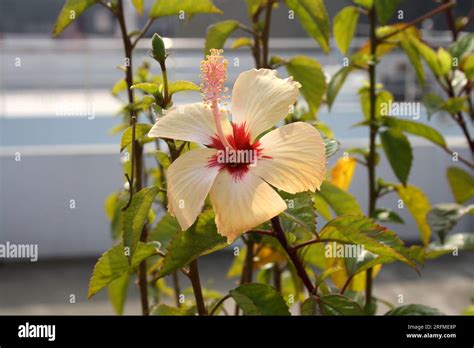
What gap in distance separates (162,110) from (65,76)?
3.68 metres

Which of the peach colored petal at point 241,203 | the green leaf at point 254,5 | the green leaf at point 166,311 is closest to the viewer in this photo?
the peach colored petal at point 241,203

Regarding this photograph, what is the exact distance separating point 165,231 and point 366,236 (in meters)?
0.14

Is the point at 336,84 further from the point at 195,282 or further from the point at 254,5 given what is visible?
the point at 195,282

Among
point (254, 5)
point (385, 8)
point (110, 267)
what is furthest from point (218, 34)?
point (110, 267)

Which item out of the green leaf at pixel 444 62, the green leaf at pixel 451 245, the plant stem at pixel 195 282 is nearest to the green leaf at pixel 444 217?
the green leaf at pixel 451 245

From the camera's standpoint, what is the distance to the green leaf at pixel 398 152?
62 cm

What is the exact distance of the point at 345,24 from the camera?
66 cm

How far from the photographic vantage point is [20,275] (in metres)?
2.91

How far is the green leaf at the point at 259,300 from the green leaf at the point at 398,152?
22 cm

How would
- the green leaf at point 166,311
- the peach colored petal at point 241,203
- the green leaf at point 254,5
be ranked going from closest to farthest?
the peach colored petal at point 241,203 < the green leaf at point 166,311 < the green leaf at point 254,5

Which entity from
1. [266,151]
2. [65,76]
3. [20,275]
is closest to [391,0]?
[266,151]

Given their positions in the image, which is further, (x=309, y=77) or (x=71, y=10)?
(x=309, y=77)

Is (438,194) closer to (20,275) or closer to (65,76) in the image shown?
(20,275)

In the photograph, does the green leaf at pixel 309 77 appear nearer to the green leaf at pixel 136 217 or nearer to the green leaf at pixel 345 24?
the green leaf at pixel 345 24
